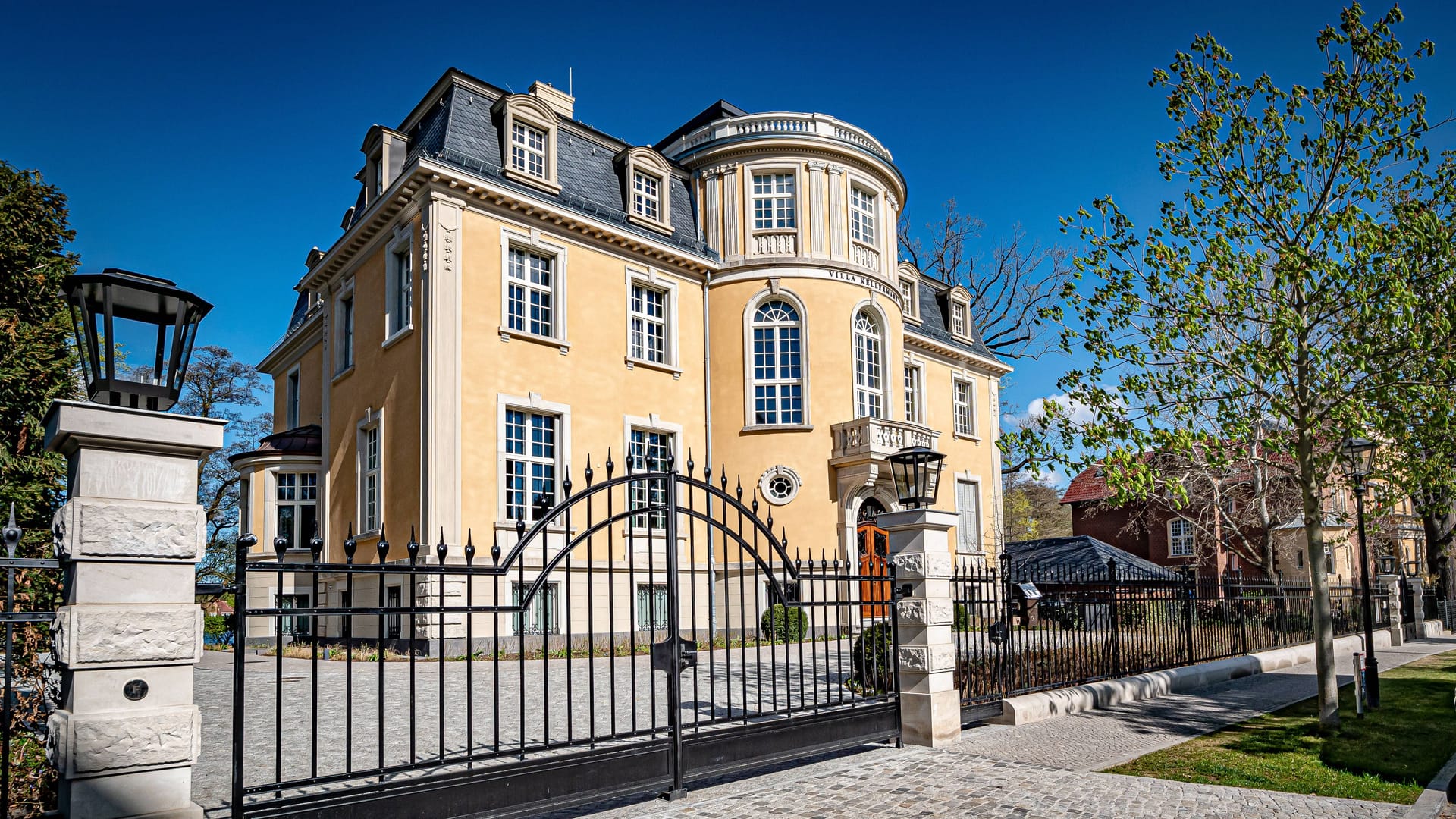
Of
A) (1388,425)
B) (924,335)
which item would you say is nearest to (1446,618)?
(924,335)

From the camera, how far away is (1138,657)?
13172 mm

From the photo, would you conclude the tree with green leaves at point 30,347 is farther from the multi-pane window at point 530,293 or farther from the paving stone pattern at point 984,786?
the multi-pane window at point 530,293

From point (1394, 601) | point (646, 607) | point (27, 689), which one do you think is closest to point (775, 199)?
point (646, 607)

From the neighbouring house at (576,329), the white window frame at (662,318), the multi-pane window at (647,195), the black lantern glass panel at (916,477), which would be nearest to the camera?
the black lantern glass panel at (916,477)

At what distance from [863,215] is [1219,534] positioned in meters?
17.8

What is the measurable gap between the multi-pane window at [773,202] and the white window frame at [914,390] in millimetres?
7453

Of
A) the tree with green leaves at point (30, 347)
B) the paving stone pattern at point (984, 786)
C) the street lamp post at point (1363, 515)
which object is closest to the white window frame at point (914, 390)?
the street lamp post at point (1363, 515)

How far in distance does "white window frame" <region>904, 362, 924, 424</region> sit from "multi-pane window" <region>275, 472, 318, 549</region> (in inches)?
650

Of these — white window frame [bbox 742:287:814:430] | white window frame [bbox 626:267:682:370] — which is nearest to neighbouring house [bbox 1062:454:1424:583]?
white window frame [bbox 742:287:814:430]

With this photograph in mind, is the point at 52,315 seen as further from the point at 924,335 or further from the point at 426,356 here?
the point at 924,335

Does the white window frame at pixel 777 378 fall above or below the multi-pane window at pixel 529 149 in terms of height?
below

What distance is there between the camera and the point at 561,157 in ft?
71.9

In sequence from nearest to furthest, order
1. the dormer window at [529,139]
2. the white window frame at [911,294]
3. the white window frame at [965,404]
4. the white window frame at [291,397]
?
1. the dormer window at [529,139]
2. the white window frame at [291,397]
3. the white window frame at [911,294]
4. the white window frame at [965,404]

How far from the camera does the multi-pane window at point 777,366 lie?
23.6 meters
